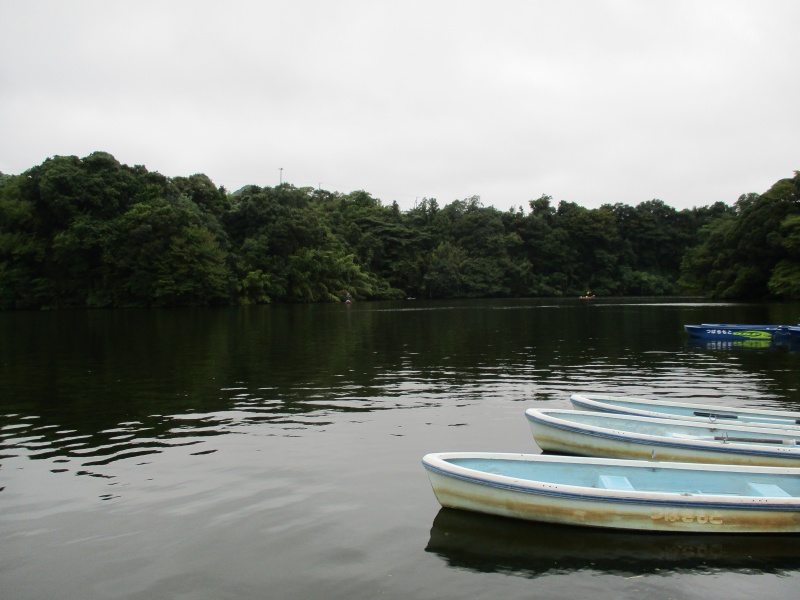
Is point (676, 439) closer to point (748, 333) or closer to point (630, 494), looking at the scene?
point (630, 494)

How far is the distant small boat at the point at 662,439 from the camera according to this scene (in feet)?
31.3

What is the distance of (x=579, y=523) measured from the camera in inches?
318

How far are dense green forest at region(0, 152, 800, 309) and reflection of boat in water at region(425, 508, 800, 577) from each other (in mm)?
67669

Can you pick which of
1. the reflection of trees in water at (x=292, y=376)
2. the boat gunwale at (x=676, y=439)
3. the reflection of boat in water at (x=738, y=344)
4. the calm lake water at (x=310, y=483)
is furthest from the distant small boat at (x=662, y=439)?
the reflection of boat in water at (x=738, y=344)

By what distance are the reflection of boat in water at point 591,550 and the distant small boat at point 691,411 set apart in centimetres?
367

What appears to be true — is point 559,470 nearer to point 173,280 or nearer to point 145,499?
point 145,499

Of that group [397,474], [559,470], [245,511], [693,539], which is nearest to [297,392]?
[397,474]

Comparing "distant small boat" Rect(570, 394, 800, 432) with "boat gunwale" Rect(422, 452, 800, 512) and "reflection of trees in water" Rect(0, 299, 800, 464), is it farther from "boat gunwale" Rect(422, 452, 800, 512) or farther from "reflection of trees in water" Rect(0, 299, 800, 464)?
"reflection of trees in water" Rect(0, 299, 800, 464)

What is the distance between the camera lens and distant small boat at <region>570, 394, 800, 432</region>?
1145 centimetres

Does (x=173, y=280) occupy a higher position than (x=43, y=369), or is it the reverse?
(x=173, y=280)

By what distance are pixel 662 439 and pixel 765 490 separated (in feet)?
5.85

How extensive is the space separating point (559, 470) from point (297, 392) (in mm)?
10426

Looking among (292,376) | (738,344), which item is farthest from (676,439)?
(738,344)

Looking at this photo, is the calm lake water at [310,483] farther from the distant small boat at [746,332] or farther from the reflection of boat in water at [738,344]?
the distant small boat at [746,332]
